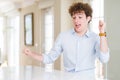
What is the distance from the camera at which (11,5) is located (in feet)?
28.1

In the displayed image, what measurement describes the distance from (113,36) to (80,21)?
106 cm

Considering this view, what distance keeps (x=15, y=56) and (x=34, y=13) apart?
2851mm

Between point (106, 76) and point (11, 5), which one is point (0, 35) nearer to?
point (11, 5)

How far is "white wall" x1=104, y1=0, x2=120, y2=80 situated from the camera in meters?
2.72

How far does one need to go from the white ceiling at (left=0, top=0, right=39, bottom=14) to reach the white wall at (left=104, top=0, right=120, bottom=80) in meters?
4.68

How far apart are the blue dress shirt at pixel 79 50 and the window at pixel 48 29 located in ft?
13.5

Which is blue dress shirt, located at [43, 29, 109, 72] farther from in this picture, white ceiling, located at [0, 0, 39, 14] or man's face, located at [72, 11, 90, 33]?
white ceiling, located at [0, 0, 39, 14]

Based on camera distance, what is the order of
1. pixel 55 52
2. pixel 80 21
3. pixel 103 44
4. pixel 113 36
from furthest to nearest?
pixel 113 36 < pixel 55 52 < pixel 80 21 < pixel 103 44

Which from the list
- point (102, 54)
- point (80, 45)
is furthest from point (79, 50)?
point (102, 54)

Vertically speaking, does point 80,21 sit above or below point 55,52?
above

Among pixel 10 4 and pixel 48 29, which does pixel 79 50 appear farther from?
pixel 10 4

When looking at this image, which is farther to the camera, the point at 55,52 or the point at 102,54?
the point at 55,52

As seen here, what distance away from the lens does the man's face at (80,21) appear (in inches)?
71.4

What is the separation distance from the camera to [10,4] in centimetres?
857
